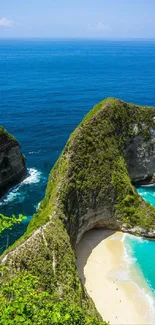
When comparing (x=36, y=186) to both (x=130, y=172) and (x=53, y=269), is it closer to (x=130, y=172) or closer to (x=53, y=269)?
(x=130, y=172)

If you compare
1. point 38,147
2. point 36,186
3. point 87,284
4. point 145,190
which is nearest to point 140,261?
point 87,284

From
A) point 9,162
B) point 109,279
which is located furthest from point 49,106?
point 109,279

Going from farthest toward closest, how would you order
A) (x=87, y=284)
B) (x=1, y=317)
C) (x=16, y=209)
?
1. (x=16, y=209)
2. (x=87, y=284)
3. (x=1, y=317)

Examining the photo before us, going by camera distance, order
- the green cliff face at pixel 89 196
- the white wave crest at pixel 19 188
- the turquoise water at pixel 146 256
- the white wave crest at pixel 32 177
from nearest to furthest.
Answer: the green cliff face at pixel 89 196 → the turquoise water at pixel 146 256 → the white wave crest at pixel 19 188 → the white wave crest at pixel 32 177

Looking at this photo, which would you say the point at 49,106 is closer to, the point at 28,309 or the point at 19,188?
the point at 19,188

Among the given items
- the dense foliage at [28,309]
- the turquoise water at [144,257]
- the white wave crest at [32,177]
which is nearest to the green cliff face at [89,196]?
the turquoise water at [144,257]

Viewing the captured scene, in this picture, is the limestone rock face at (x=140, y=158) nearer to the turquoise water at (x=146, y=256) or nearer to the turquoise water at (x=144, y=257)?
the turquoise water at (x=144, y=257)

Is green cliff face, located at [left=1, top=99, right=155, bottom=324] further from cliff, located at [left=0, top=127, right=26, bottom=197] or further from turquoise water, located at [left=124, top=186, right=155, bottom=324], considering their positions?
cliff, located at [left=0, top=127, right=26, bottom=197]
